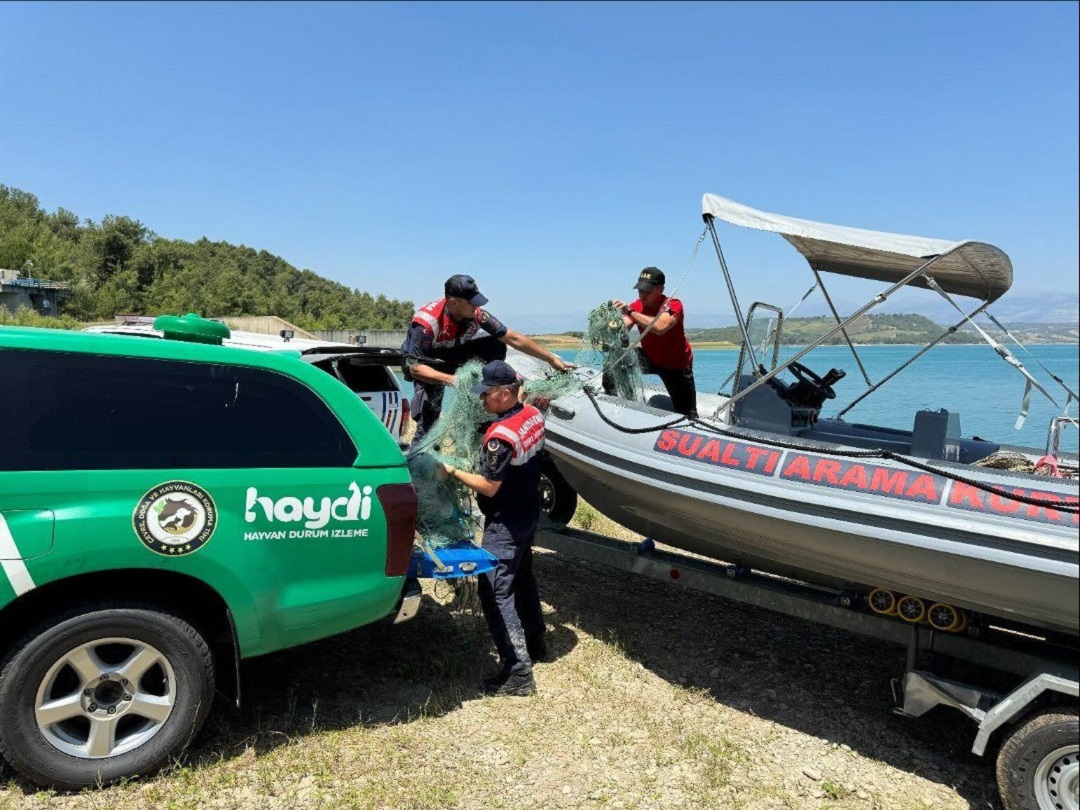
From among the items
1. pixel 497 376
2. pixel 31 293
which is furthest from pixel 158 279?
pixel 497 376

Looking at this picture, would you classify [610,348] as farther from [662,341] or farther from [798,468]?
[798,468]

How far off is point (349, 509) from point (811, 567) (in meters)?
2.18

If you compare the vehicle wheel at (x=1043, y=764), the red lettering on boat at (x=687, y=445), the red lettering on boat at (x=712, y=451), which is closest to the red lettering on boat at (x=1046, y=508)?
the vehicle wheel at (x=1043, y=764)

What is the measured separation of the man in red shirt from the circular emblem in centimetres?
309

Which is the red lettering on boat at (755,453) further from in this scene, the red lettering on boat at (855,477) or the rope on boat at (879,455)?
the red lettering on boat at (855,477)

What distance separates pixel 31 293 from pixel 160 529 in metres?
41.6

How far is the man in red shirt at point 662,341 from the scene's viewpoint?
5070 mm

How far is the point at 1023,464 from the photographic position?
162 inches

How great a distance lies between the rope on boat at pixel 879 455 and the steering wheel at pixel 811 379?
1.29 meters

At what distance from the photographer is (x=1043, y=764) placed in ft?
8.92

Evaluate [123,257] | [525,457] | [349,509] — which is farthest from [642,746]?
[123,257]

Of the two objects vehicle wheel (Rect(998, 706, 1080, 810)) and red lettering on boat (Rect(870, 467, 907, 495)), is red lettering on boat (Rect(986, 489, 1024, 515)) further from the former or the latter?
vehicle wheel (Rect(998, 706, 1080, 810))

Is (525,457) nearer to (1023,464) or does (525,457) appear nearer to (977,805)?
(977,805)

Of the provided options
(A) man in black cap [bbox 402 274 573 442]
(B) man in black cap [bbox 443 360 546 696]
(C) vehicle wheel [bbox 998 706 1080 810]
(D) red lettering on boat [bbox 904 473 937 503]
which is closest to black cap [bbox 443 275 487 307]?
(A) man in black cap [bbox 402 274 573 442]
